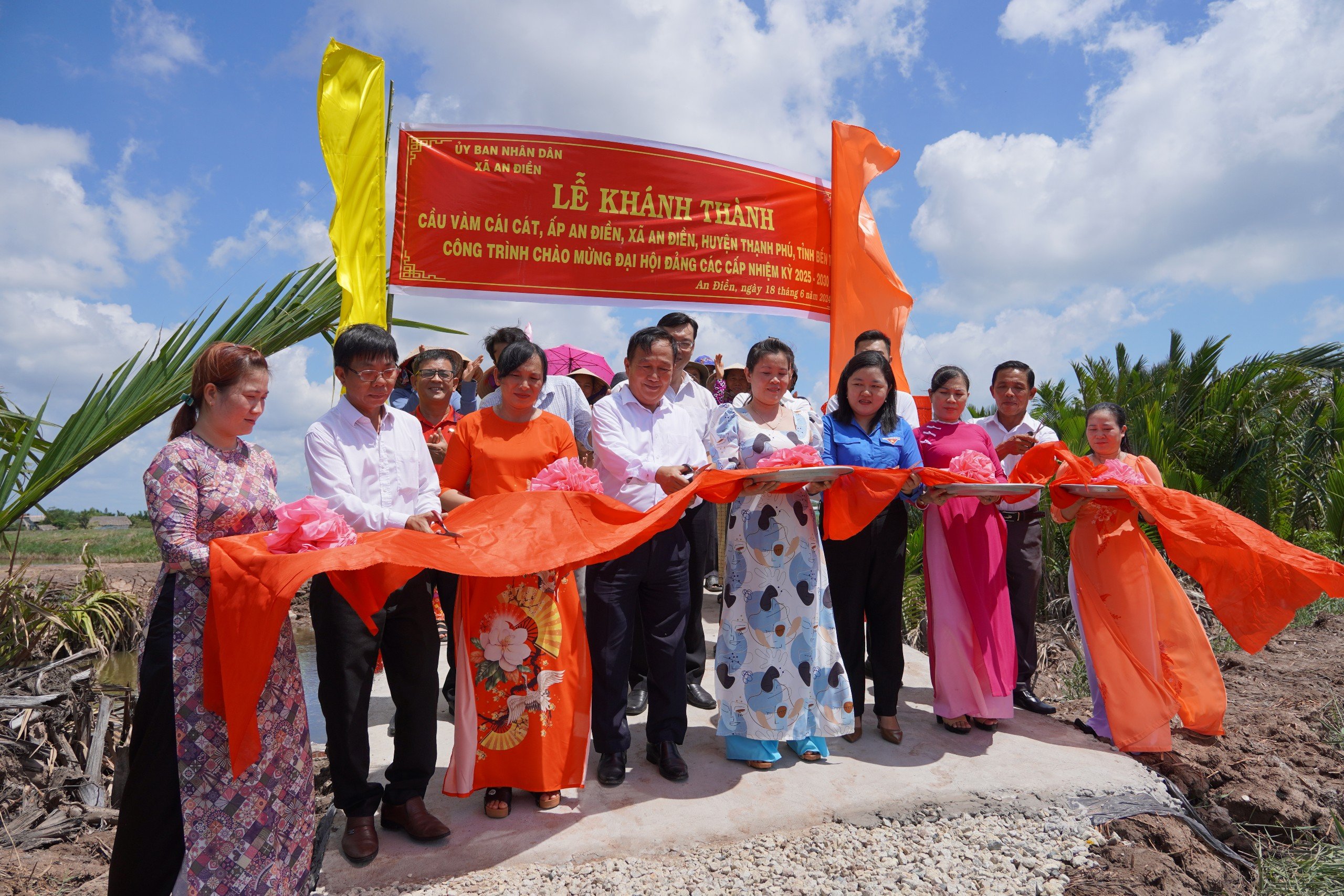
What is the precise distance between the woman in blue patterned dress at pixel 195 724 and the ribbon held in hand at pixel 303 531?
5.0 inches

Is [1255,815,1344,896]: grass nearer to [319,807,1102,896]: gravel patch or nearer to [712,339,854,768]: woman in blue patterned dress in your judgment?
[319,807,1102,896]: gravel patch

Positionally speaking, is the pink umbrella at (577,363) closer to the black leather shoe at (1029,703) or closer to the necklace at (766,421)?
the necklace at (766,421)

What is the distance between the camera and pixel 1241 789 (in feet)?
12.3

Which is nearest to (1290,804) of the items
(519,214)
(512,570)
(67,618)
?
(512,570)

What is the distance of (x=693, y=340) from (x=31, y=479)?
327 centimetres

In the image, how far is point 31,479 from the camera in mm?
3320

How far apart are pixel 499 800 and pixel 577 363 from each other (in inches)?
124

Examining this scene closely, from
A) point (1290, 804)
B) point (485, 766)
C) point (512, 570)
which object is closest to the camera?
point (512, 570)

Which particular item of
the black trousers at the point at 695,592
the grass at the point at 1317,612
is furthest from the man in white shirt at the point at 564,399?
the grass at the point at 1317,612

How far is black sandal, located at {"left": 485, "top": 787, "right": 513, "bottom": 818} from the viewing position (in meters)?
3.17

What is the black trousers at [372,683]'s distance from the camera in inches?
113

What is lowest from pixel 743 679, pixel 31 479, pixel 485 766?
pixel 485 766

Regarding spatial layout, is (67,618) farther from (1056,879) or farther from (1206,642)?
(1206,642)

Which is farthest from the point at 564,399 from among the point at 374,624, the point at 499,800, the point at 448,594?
the point at 499,800
